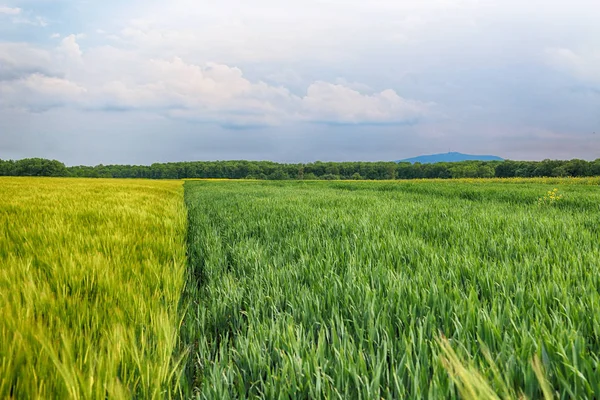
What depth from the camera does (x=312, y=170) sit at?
124000 millimetres

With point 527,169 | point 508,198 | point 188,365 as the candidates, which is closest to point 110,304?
point 188,365

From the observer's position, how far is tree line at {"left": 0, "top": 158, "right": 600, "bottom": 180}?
278ft

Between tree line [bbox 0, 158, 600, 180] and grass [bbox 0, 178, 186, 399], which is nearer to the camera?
grass [bbox 0, 178, 186, 399]

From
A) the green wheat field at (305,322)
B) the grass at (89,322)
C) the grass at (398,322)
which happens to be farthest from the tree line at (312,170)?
the grass at (89,322)

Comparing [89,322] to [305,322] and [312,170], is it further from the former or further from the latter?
[312,170]

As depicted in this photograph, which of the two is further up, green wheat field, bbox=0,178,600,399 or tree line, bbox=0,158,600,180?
tree line, bbox=0,158,600,180

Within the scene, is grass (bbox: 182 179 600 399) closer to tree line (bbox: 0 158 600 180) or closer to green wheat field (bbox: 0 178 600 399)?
green wheat field (bbox: 0 178 600 399)

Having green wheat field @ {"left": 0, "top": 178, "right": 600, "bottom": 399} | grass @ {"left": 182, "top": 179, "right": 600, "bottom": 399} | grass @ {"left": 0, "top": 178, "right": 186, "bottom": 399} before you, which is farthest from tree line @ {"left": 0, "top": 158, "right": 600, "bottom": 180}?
grass @ {"left": 0, "top": 178, "right": 186, "bottom": 399}

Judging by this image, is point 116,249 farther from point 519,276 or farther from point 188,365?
point 519,276

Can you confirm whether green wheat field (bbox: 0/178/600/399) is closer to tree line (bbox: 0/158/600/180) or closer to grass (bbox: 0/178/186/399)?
grass (bbox: 0/178/186/399)

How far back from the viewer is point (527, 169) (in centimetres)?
8831

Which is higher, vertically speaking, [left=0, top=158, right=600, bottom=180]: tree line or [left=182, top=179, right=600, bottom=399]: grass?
[left=0, top=158, right=600, bottom=180]: tree line

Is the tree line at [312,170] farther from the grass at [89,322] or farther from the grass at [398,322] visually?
the grass at [89,322]

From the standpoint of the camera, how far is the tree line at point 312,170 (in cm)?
8469
